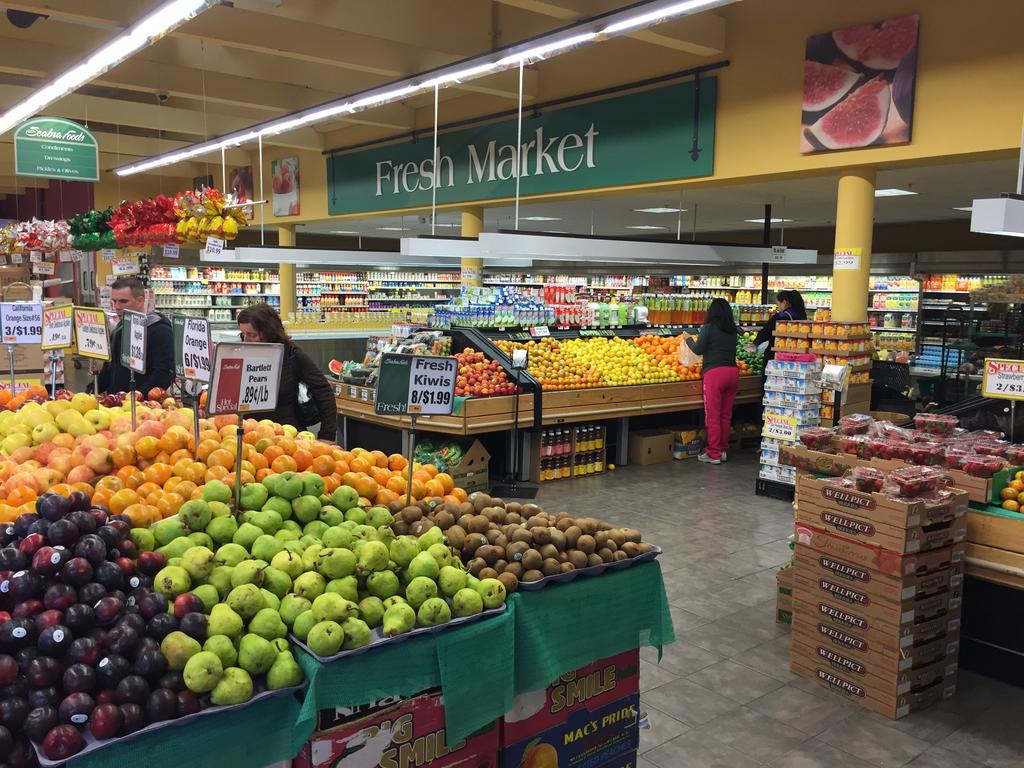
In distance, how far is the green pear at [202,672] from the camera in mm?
1865

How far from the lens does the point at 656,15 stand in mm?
4891

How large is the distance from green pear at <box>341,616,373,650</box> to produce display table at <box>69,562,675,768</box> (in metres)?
0.04

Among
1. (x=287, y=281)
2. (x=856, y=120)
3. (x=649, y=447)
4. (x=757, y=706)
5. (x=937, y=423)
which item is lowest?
(x=757, y=706)

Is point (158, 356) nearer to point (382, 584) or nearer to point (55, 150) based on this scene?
point (382, 584)

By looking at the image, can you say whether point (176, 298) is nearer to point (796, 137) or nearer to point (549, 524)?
point (796, 137)

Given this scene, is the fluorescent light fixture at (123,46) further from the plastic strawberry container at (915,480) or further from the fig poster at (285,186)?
the fig poster at (285,186)

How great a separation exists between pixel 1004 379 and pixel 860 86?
327cm

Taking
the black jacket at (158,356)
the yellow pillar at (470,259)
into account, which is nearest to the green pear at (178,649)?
the black jacket at (158,356)

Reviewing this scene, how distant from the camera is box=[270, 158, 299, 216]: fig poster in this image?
581 inches

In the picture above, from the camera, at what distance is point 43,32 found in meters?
8.85

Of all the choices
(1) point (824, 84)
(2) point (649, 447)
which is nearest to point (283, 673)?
(1) point (824, 84)

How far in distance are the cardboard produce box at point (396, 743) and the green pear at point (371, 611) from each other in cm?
24

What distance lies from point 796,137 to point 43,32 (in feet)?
27.1

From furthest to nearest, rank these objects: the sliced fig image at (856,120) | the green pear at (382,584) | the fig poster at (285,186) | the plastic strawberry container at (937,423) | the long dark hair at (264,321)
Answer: the fig poster at (285,186) < the sliced fig image at (856,120) < the long dark hair at (264,321) < the plastic strawberry container at (937,423) < the green pear at (382,584)
